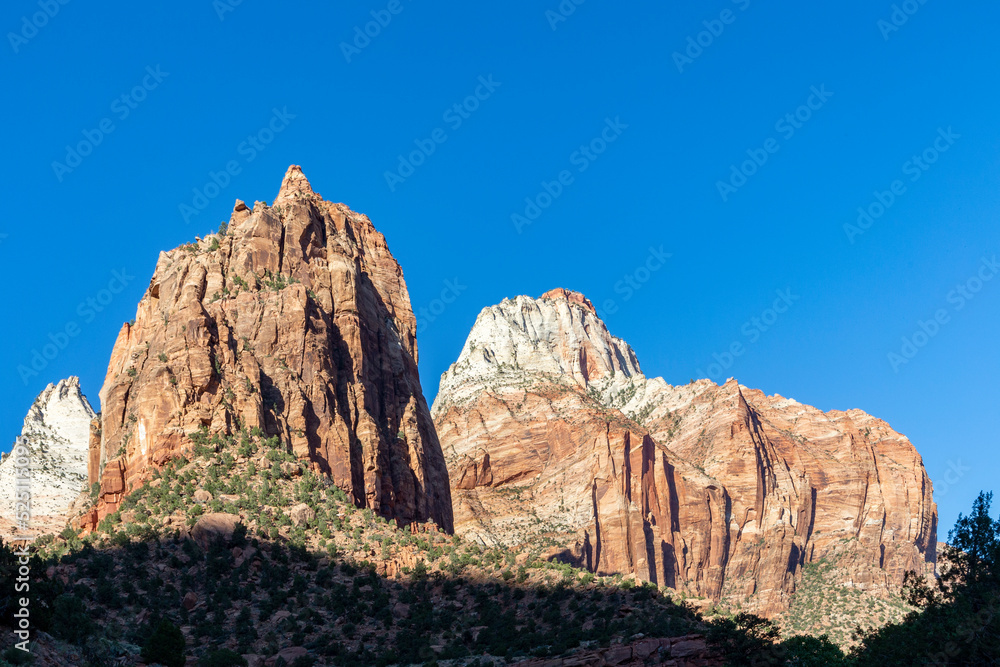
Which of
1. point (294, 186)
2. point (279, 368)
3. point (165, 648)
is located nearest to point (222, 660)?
point (165, 648)

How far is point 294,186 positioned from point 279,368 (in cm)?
3417

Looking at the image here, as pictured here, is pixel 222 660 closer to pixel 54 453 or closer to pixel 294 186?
pixel 294 186

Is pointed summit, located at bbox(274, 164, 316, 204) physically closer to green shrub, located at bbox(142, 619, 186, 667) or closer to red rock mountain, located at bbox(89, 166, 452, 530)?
red rock mountain, located at bbox(89, 166, 452, 530)

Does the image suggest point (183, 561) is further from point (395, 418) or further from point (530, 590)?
point (395, 418)

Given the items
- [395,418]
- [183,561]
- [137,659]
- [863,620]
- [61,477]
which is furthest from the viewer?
Result: [863,620]

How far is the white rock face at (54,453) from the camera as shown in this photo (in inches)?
4781

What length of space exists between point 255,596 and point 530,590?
18.5 meters

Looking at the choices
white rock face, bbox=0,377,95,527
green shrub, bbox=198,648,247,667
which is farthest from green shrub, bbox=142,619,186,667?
white rock face, bbox=0,377,95,527

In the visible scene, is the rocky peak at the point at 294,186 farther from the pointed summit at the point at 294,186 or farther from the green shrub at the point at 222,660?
the green shrub at the point at 222,660

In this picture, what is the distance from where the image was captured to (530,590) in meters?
77.7

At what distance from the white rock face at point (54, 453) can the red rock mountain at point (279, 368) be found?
80.6 ft

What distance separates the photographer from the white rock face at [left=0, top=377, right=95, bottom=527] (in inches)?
4781

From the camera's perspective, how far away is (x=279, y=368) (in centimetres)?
9825

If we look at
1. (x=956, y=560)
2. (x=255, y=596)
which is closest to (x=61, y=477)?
(x=255, y=596)
